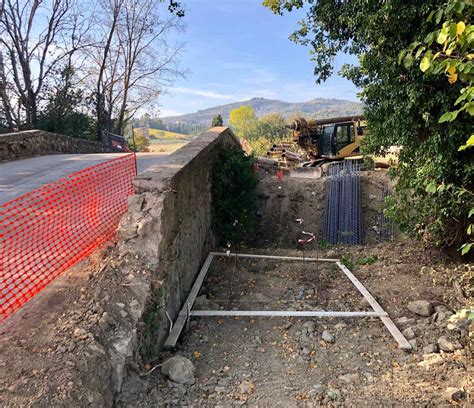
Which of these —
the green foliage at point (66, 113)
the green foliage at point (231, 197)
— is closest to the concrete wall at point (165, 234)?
the green foliage at point (231, 197)

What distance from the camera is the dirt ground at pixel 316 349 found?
2766mm

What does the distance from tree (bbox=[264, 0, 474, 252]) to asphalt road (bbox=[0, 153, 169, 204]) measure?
3.28 m

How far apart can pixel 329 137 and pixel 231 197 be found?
8868mm

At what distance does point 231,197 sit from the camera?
6.61 meters

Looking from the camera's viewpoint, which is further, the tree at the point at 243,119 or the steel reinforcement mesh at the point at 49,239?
the tree at the point at 243,119

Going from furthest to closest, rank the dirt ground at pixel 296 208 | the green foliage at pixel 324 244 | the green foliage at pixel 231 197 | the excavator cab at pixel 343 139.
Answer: the excavator cab at pixel 343 139, the dirt ground at pixel 296 208, the green foliage at pixel 324 244, the green foliage at pixel 231 197

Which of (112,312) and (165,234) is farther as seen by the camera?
(165,234)

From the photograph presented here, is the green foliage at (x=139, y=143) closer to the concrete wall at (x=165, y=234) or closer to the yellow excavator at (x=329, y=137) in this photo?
the yellow excavator at (x=329, y=137)

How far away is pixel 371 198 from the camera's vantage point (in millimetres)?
9570

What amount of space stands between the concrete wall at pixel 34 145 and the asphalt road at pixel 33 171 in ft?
1.35

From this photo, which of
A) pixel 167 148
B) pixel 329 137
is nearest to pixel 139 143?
pixel 167 148

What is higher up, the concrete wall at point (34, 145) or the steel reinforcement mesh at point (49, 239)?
the concrete wall at point (34, 145)

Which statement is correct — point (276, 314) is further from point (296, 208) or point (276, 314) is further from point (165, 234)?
point (296, 208)

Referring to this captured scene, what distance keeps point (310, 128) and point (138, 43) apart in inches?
480
